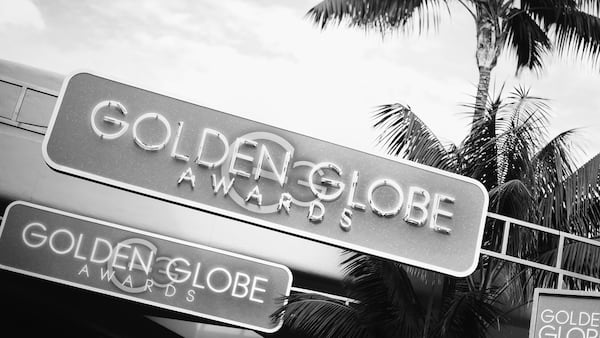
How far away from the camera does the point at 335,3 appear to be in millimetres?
13805

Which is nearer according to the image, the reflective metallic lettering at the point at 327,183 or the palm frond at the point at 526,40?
the reflective metallic lettering at the point at 327,183

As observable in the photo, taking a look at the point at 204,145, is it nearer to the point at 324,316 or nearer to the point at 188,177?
the point at 188,177

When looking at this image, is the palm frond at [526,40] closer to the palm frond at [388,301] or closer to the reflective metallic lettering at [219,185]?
the palm frond at [388,301]

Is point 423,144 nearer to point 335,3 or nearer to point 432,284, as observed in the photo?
point 432,284

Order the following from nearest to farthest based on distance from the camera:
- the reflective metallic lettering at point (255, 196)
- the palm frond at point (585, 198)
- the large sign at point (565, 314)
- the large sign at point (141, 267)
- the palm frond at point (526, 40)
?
the large sign at point (565, 314), the reflective metallic lettering at point (255, 196), the palm frond at point (585, 198), the large sign at point (141, 267), the palm frond at point (526, 40)

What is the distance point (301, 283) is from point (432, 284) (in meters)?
3.31

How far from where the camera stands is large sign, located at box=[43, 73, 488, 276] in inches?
299

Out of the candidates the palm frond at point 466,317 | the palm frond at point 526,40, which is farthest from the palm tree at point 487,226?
the palm frond at point 526,40

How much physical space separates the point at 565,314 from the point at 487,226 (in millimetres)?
2593

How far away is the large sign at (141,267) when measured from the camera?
10.2 meters

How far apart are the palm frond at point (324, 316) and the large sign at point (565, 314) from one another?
207cm

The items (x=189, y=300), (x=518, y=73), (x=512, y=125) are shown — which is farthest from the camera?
(x=518, y=73)

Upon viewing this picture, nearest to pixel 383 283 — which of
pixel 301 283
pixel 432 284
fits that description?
pixel 432 284

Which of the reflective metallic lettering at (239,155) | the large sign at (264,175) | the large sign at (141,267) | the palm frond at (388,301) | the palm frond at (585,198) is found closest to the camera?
the large sign at (264,175)
